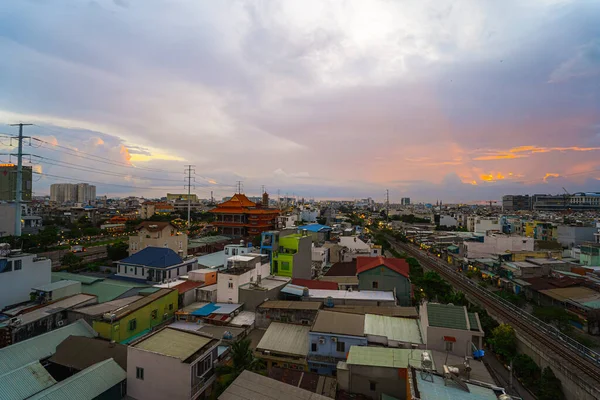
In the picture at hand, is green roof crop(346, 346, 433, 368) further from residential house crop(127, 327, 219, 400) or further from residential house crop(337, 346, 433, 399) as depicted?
residential house crop(127, 327, 219, 400)

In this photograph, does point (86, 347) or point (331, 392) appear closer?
point (331, 392)

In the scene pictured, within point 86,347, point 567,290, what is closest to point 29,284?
point 86,347

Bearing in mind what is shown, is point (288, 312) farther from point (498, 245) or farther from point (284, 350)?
point (498, 245)

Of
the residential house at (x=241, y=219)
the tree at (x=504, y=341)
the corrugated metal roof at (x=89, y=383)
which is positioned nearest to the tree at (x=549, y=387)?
the tree at (x=504, y=341)

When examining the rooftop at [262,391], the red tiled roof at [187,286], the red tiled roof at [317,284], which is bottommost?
the red tiled roof at [187,286]

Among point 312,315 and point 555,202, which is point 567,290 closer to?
point 312,315

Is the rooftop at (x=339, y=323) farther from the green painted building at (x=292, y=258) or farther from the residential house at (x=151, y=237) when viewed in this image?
the residential house at (x=151, y=237)

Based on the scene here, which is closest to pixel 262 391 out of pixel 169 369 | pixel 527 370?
pixel 169 369
